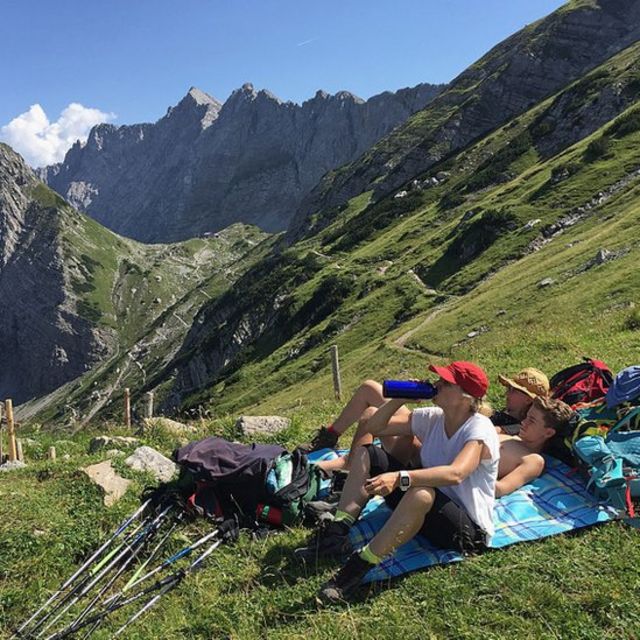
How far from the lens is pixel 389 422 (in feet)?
27.1

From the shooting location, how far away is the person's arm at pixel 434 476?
6309mm

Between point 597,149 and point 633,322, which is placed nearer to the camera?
point 633,322

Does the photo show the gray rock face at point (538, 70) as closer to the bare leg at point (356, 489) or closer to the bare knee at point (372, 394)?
the bare knee at point (372, 394)

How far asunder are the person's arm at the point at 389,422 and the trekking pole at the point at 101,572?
3.79m

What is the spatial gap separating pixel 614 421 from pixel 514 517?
268 cm

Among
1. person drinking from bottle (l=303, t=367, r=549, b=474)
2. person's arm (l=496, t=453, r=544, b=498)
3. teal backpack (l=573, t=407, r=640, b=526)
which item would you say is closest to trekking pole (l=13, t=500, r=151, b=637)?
person drinking from bottle (l=303, t=367, r=549, b=474)

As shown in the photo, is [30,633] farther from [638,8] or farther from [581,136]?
[638,8]

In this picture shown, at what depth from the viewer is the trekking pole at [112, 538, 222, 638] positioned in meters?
6.63

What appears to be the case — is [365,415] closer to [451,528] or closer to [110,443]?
[451,528]

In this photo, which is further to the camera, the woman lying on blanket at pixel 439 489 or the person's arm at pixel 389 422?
the person's arm at pixel 389 422

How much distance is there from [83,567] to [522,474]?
21.8 feet

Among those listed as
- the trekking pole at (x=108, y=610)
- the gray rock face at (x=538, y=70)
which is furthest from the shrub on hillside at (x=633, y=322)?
the gray rock face at (x=538, y=70)

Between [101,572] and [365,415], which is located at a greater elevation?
[365,415]

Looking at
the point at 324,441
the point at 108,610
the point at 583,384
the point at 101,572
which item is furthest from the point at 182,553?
the point at 583,384
